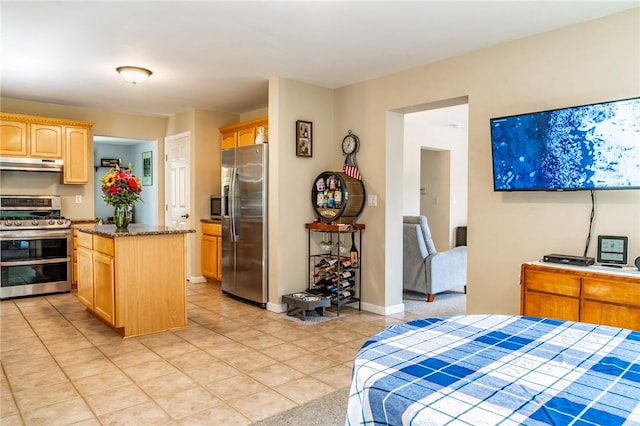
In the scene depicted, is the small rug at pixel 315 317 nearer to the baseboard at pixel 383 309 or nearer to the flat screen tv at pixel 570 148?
the baseboard at pixel 383 309

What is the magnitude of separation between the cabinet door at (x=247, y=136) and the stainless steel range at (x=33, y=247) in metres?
2.46

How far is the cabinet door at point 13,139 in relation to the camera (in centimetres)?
527

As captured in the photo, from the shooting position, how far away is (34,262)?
531 cm

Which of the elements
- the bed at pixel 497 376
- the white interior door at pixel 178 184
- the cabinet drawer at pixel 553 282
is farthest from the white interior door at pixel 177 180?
the bed at pixel 497 376

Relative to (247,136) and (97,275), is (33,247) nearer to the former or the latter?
(97,275)

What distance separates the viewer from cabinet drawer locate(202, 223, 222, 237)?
19.2 feet

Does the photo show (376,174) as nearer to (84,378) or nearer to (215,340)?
(215,340)

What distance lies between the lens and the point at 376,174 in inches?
181

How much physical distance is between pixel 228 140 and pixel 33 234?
2.70 meters

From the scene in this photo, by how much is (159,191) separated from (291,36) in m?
4.50

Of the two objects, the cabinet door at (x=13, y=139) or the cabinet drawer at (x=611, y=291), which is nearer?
the cabinet drawer at (x=611, y=291)

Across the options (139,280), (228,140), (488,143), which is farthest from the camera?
(228,140)

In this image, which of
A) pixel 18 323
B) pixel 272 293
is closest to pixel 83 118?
pixel 18 323

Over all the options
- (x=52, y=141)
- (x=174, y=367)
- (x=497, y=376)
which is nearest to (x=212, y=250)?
(x=52, y=141)
